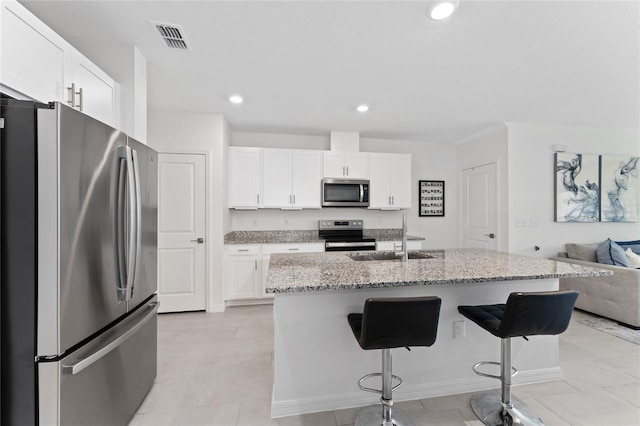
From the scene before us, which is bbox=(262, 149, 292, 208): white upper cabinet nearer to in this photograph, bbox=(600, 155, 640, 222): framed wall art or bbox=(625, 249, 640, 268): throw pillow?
bbox=(625, 249, 640, 268): throw pillow

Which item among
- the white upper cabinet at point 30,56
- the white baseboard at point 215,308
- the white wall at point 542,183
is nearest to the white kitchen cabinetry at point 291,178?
the white baseboard at point 215,308

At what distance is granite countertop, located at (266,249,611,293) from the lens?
4.97 feet

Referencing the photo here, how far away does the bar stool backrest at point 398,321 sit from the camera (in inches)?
54.0

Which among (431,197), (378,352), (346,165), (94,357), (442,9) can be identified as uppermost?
(442,9)

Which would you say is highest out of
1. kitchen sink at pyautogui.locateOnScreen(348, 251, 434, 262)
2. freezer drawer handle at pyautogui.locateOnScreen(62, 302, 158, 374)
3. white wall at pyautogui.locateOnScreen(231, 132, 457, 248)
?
white wall at pyautogui.locateOnScreen(231, 132, 457, 248)

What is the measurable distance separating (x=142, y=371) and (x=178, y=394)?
0.31m

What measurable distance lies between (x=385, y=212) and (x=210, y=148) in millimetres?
2868

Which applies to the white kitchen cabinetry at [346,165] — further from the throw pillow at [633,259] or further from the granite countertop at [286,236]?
the throw pillow at [633,259]

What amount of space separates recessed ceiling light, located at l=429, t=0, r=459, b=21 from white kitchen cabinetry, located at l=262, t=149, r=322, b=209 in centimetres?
255

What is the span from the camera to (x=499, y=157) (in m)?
4.01

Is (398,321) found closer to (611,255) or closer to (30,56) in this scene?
(30,56)

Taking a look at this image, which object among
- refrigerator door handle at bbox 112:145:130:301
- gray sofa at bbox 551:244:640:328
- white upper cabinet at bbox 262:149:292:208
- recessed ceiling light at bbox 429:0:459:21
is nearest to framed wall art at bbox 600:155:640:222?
gray sofa at bbox 551:244:640:328

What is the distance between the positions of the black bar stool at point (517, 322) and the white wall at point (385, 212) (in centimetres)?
290

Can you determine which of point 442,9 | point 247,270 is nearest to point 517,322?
point 442,9
